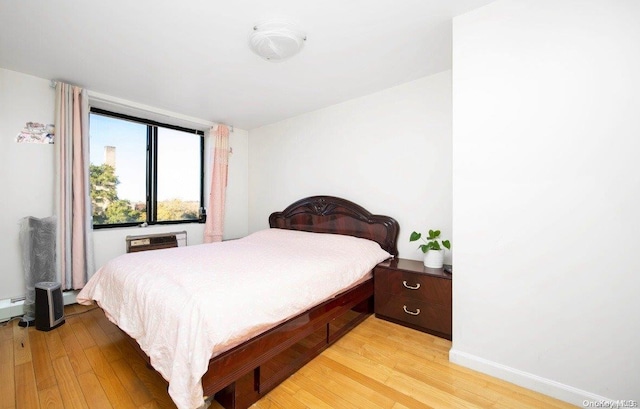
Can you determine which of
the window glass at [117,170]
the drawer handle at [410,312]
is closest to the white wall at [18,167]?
the window glass at [117,170]

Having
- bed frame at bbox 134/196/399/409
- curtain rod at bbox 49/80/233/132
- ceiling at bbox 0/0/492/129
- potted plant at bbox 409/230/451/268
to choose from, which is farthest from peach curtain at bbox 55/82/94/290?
potted plant at bbox 409/230/451/268

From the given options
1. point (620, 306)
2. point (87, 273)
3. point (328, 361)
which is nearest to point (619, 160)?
point (620, 306)

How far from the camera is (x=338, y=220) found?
314cm

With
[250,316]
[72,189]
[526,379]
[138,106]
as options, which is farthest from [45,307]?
[526,379]

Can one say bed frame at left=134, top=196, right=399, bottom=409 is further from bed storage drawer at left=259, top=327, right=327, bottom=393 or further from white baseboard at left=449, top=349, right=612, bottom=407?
white baseboard at left=449, top=349, right=612, bottom=407

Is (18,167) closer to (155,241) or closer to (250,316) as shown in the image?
(155,241)

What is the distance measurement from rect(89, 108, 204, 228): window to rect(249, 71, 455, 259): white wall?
143 centimetres

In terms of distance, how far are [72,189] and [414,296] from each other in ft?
12.3

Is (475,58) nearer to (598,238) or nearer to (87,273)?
(598,238)

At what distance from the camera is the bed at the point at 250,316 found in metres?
1.17

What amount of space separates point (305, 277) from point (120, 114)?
3.48 metres

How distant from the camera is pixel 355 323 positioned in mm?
2318

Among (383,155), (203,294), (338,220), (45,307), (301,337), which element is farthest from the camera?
(338,220)

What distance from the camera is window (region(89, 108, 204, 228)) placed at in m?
3.17
